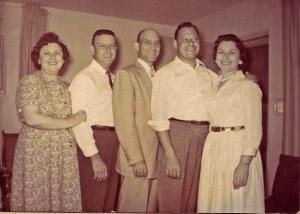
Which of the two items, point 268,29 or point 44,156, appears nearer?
point 44,156

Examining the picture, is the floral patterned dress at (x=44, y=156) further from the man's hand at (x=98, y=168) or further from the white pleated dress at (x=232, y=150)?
Answer: the white pleated dress at (x=232, y=150)

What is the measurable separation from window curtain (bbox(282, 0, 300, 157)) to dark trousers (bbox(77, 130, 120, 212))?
2.57 ft

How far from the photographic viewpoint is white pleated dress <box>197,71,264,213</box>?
4.89 feet

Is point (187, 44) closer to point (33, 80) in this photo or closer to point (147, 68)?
point (147, 68)

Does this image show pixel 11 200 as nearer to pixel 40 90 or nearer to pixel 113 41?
pixel 40 90

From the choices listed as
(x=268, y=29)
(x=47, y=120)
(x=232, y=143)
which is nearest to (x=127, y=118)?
(x=47, y=120)

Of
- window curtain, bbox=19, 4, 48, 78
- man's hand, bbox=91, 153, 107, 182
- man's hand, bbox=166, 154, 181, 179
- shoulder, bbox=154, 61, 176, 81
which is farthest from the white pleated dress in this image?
window curtain, bbox=19, 4, 48, 78

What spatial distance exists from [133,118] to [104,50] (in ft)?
1.05

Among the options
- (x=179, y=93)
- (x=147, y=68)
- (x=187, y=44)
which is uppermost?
(x=187, y=44)

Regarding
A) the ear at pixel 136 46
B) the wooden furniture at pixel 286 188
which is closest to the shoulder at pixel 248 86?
the wooden furniture at pixel 286 188

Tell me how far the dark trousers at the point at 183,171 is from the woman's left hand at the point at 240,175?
0.53 ft

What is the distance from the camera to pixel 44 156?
1.46 m

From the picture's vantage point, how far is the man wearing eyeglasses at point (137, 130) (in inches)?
58.3

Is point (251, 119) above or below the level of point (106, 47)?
below
